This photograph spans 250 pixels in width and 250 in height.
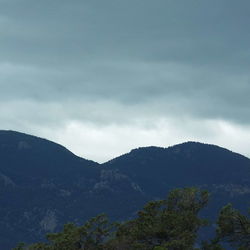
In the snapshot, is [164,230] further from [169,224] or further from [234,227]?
[234,227]

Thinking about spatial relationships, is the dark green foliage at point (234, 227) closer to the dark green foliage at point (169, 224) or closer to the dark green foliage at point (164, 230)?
the dark green foliage at point (164, 230)

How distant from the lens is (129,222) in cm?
10681

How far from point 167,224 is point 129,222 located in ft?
25.6

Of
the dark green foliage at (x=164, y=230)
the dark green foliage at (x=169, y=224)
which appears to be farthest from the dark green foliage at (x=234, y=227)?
the dark green foliage at (x=169, y=224)

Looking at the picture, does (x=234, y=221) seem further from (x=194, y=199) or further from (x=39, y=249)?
(x=39, y=249)

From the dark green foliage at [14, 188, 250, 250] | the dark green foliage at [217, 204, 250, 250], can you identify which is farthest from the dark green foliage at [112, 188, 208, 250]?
the dark green foliage at [217, 204, 250, 250]

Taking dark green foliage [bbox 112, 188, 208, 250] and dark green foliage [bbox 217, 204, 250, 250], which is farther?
dark green foliage [bbox 217, 204, 250, 250]

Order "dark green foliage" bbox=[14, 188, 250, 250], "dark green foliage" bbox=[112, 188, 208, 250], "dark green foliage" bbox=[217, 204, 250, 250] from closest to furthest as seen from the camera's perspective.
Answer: "dark green foliage" bbox=[112, 188, 208, 250]
"dark green foliage" bbox=[14, 188, 250, 250]
"dark green foliage" bbox=[217, 204, 250, 250]

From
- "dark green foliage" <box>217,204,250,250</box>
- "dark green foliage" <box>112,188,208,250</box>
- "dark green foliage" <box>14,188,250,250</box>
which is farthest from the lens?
"dark green foliage" <box>217,204,250,250</box>

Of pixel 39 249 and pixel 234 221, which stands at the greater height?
pixel 234 221

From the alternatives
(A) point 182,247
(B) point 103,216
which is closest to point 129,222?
(B) point 103,216

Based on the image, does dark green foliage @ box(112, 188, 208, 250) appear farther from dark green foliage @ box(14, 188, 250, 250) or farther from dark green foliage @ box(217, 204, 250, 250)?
dark green foliage @ box(217, 204, 250, 250)

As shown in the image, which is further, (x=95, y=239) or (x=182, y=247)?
(x=95, y=239)

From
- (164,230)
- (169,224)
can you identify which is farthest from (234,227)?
(164,230)
